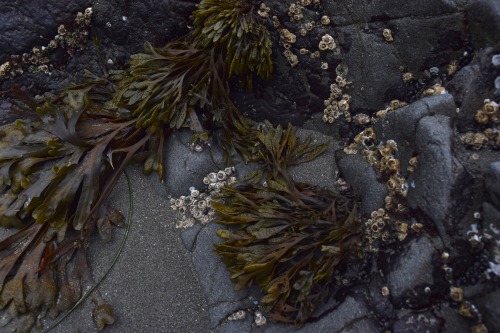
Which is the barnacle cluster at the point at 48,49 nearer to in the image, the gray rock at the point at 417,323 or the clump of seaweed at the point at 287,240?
the clump of seaweed at the point at 287,240

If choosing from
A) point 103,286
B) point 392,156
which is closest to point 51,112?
point 103,286

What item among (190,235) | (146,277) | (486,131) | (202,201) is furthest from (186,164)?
(486,131)

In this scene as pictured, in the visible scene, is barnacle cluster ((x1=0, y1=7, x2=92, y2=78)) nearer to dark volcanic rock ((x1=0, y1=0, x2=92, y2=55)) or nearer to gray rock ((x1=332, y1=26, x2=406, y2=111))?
dark volcanic rock ((x1=0, y1=0, x2=92, y2=55))

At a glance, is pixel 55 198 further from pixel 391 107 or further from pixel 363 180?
pixel 391 107

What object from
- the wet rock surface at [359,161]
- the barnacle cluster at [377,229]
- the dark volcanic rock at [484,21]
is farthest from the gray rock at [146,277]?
the dark volcanic rock at [484,21]

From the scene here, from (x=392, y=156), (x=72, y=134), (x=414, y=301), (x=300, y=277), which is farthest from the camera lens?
(x=72, y=134)

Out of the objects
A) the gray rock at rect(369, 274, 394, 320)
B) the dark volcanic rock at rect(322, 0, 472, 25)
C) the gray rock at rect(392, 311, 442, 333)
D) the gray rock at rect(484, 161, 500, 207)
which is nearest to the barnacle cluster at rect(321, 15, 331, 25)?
the dark volcanic rock at rect(322, 0, 472, 25)

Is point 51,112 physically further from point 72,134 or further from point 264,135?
point 264,135
